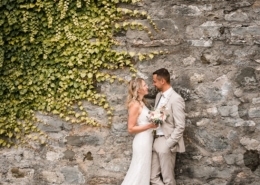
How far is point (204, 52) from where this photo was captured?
5680 mm

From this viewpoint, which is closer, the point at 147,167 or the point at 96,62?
the point at 147,167

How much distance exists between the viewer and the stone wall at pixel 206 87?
562 centimetres

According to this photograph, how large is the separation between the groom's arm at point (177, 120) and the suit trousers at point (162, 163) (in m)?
0.13

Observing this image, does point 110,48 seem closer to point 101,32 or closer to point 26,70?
point 101,32

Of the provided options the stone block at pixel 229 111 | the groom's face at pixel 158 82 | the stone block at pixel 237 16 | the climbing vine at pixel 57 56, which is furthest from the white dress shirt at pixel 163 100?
the stone block at pixel 237 16

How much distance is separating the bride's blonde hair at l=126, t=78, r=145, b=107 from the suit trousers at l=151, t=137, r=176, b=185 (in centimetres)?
64

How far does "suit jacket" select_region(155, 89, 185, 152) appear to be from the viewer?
5.14 meters

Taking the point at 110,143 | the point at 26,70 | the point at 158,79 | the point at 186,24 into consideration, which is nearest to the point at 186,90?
the point at 158,79

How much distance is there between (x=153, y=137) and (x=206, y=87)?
105cm

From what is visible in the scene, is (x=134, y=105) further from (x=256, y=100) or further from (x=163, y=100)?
(x=256, y=100)

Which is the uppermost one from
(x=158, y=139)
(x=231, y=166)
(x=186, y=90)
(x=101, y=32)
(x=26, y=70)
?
(x=101, y=32)

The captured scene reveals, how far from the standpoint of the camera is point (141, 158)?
5371 millimetres

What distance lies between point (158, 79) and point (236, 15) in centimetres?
147

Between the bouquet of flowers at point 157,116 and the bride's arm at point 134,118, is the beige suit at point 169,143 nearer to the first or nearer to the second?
the bouquet of flowers at point 157,116
